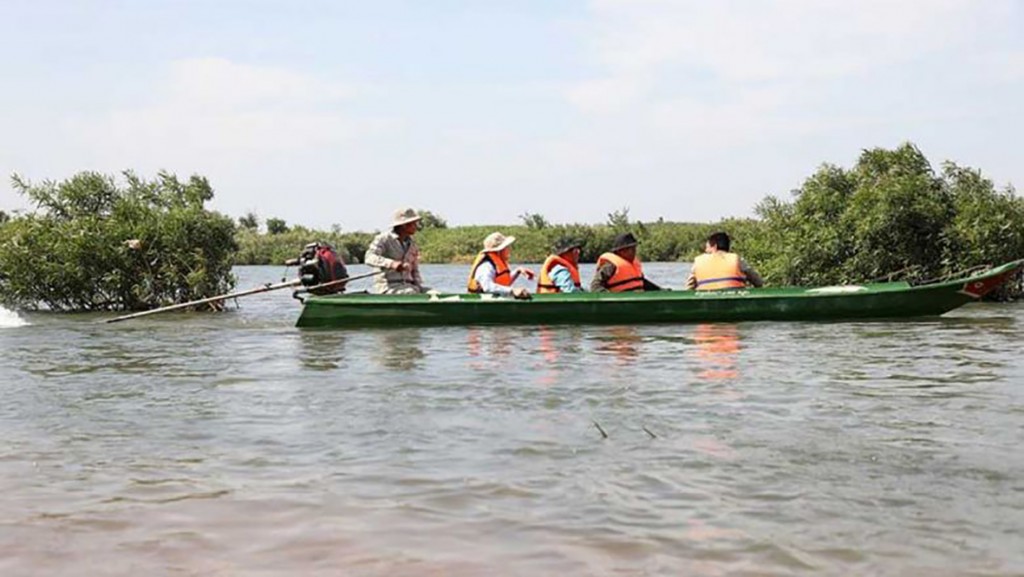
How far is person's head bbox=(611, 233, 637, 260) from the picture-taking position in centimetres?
1424

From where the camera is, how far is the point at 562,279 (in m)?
14.8

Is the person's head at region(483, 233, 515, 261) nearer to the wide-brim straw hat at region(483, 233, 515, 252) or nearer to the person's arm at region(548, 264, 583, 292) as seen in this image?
the wide-brim straw hat at region(483, 233, 515, 252)

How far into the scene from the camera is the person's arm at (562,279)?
48.4 ft

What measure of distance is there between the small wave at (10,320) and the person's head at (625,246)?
28.0 feet

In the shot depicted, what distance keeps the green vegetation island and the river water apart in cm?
862

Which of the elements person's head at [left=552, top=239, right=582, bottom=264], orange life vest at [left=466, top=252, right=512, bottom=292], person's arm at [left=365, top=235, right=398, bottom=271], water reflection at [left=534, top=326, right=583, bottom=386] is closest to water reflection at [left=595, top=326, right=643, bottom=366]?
water reflection at [left=534, top=326, right=583, bottom=386]

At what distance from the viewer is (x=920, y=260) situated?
65.1 ft

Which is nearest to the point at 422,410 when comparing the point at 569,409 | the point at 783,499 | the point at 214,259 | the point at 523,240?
the point at 569,409

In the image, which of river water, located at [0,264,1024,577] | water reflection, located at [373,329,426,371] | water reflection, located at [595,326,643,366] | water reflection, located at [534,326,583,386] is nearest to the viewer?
river water, located at [0,264,1024,577]

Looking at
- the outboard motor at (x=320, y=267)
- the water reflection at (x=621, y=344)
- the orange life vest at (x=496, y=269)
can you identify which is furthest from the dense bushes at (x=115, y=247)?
the water reflection at (x=621, y=344)

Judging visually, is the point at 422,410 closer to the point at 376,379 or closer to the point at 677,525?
the point at 376,379

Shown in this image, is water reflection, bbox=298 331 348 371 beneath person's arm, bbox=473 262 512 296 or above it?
beneath

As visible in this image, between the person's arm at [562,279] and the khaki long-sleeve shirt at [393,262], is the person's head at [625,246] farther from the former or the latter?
the khaki long-sleeve shirt at [393,262]

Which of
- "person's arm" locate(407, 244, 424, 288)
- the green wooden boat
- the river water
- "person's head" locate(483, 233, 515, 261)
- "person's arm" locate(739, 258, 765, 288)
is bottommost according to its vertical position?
the river water
